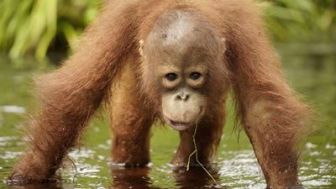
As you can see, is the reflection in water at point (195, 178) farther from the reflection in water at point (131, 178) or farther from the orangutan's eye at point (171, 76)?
the orangutan's eye at point (171, 76)

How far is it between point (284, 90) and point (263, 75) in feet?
0.43

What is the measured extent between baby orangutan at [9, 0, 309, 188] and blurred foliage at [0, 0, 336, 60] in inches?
300

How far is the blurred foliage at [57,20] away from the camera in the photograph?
13188 millimetres

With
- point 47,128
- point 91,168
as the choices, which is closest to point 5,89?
point 91,168

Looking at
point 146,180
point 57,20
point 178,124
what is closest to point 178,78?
point 178,124

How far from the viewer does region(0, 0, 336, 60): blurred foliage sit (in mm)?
13188

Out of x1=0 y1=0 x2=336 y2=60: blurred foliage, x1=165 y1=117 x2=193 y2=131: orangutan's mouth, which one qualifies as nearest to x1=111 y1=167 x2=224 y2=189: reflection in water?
x1=165 y1=117 x2=193 y2=131: orangutan's mouth

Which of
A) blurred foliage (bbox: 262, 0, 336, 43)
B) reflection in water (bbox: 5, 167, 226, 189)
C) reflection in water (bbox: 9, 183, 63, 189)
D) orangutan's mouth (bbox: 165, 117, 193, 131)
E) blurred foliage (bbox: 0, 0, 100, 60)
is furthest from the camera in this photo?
blurred foliage (bbox: 262, 0, 336, 43)

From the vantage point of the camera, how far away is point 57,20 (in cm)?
1372

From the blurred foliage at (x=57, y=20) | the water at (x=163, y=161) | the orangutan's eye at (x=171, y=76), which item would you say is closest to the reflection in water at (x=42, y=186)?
the water at (x=163, y=161)

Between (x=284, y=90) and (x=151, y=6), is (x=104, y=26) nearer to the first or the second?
(x=151, y=6)

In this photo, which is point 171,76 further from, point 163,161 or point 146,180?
point 163,161

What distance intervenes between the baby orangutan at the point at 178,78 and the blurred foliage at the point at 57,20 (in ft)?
25.0

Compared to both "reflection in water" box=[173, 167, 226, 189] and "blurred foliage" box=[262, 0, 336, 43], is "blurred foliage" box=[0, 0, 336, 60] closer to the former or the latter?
"blurred foliage" box=[262, 0, 336, 43]
